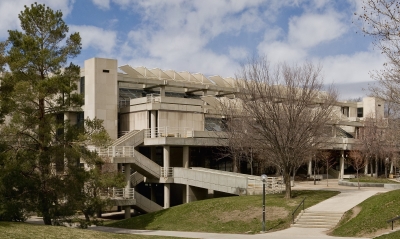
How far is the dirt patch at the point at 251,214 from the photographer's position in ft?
93.1

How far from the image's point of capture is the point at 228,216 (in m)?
29.6

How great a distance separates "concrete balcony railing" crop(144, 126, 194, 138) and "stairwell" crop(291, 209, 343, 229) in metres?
18.6

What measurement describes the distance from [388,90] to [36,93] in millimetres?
17133

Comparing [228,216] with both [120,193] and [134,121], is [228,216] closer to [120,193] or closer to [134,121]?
[120,193]

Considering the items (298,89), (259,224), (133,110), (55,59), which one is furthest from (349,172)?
(55,59)

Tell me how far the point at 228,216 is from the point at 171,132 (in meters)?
18.5

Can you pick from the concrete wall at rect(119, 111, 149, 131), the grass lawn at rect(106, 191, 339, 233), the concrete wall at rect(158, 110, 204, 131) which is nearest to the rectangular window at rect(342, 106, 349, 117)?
the concrete wall at rect(158, 110, 204, 131)

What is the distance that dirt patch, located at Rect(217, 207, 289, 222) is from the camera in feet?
93.1

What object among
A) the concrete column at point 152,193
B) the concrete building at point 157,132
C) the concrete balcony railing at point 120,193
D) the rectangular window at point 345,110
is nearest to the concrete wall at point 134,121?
the concrete building at point 157,132

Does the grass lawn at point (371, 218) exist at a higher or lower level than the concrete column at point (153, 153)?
lower

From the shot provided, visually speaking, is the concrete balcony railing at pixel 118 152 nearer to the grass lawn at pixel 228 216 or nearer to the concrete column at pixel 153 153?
the grass lawn at pixel 228 216

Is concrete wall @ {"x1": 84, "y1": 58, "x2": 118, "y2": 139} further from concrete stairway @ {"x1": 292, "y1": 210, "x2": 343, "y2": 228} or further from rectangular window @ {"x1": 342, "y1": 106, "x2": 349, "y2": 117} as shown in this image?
rectangular window @ {"x1": 342, "y1": 106, "x2": 349, "y2": 117}

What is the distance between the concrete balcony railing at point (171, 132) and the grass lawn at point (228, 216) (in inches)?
477

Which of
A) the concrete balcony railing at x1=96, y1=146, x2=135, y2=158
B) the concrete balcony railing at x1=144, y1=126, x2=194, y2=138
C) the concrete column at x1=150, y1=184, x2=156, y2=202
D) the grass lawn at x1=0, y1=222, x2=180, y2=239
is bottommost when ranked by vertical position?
the concrete column at x1=150, y1=184, x2=156, y2=202
